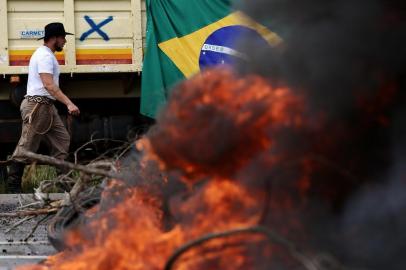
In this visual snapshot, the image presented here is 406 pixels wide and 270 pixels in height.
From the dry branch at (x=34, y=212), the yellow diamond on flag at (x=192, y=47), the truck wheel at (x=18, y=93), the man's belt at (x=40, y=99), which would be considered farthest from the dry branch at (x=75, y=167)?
the truck wheel at (x=18, y=93)

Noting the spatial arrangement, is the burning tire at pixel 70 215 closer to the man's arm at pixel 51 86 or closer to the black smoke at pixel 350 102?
the black smoke at pixel 350 102

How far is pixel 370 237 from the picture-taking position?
3.51 m

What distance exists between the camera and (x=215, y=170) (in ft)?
12.7

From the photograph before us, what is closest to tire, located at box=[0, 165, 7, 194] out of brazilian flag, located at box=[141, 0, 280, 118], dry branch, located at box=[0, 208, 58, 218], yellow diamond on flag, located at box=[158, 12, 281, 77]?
brazilian flag, located at box=[141, 0, 280, 118]

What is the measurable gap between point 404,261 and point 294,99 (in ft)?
2.99

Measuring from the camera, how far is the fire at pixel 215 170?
367 centimetres

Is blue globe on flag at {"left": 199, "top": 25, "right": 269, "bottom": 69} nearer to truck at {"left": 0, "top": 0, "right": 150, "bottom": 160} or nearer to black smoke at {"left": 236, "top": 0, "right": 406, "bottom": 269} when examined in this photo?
truck at {"left": 0, "top": 0, "right": 150, "bottom": 160}

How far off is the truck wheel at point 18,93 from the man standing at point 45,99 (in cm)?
91

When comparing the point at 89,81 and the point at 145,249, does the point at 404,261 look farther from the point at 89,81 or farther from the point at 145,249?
the point at 89,81

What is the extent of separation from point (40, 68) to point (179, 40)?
1.82 m

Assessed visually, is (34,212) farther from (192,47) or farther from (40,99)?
(192,47)

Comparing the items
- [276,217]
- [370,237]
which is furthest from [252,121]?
[370,237]

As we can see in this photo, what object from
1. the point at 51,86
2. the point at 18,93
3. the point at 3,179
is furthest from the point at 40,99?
the point at 3,179

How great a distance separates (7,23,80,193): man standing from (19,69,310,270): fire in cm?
479
